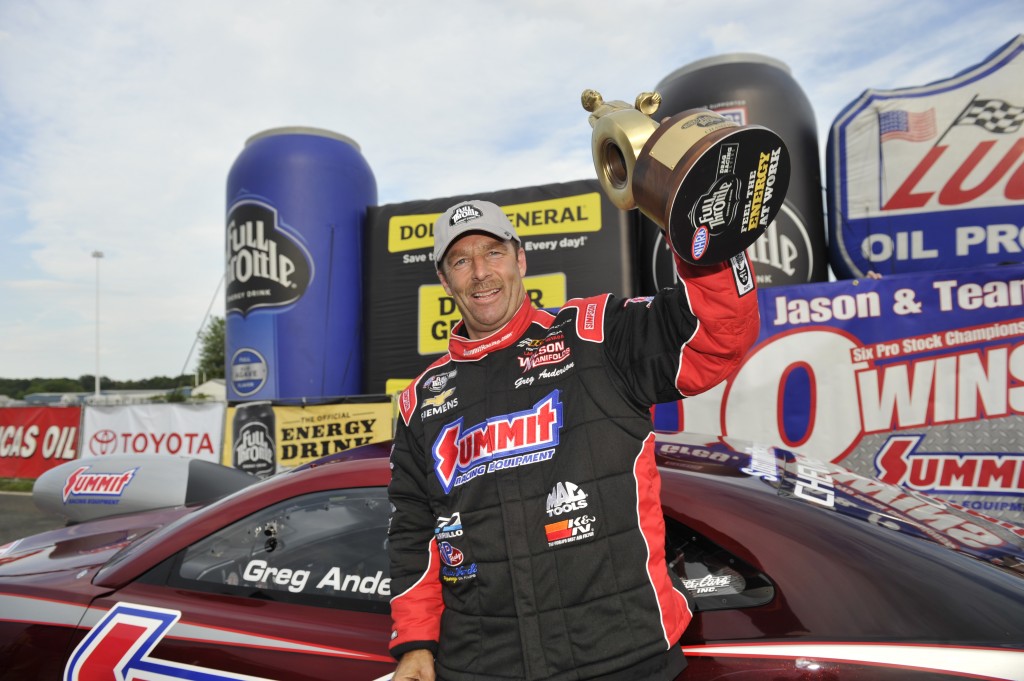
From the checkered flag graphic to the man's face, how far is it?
5380 millimetres

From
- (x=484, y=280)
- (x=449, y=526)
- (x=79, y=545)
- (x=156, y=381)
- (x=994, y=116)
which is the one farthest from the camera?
(x=156, y=381)

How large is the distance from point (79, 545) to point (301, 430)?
167 inches

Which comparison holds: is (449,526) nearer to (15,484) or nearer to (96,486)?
(96,486)

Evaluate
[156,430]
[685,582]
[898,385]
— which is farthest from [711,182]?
[156,430]

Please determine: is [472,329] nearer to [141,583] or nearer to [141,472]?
[141,583]

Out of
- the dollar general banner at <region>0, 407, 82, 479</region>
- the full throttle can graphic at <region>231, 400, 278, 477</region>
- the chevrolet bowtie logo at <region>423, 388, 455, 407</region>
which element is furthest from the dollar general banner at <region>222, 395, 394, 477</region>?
the chevrolet bowtie logo at <region>423, 388, 455, 407</region>

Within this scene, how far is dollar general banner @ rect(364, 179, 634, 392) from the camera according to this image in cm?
635

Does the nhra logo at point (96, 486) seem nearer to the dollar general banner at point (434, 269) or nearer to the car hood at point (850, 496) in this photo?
the car hood at point (850, 496)

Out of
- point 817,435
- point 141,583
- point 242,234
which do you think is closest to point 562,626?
point 141,583

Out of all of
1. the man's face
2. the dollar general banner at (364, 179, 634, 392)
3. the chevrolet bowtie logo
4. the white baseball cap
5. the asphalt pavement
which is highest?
the dollar general banner at (364, 179, 634, 392)

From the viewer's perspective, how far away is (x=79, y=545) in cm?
252

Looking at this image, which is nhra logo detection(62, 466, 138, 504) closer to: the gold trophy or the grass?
the gold trophy

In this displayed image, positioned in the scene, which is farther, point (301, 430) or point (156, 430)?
point (156, 430)

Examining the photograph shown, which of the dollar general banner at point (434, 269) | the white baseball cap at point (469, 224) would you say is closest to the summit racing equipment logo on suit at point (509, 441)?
the white baseball cap at point (469, 224)
